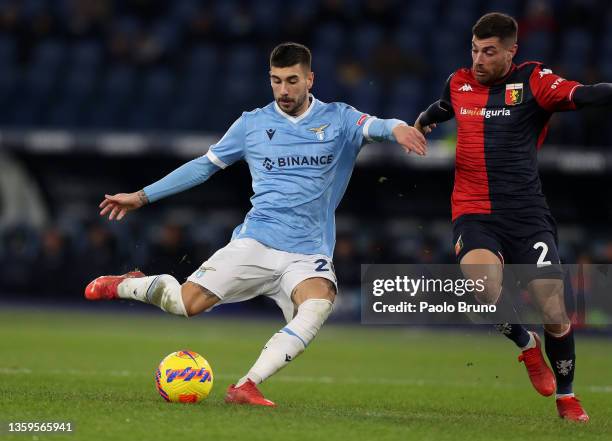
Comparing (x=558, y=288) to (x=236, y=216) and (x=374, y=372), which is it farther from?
(x=236, y=216)

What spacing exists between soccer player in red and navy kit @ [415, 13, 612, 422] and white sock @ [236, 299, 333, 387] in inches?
41.8

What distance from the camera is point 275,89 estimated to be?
7891mm

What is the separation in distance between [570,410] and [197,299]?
265 cm

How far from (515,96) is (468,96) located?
36 cm

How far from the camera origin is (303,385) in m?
10.2

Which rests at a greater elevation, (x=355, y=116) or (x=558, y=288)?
(x=355, y=116)

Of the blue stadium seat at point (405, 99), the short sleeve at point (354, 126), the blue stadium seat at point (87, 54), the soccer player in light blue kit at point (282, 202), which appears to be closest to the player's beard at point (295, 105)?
the soccer player in light blue kit at point (282, 202)

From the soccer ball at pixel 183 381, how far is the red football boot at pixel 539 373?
90.2 inches

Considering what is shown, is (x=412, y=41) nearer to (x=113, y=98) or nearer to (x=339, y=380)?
(x=113, y=98)

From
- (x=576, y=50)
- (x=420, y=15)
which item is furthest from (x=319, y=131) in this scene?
(x=420, y=15)

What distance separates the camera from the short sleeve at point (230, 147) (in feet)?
26.7

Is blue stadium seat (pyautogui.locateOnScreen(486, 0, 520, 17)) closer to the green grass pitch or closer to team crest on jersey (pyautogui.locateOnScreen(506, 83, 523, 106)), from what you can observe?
the green grass pitch

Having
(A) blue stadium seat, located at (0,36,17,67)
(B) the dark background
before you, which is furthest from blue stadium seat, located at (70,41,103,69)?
(A) blue stadium seat, located at (0,36,17,67)

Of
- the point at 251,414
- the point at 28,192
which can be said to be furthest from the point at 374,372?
the point at 28,192
